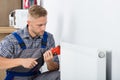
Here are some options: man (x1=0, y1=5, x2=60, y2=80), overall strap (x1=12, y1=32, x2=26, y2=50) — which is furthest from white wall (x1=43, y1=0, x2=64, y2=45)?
overall strap (x1=12, y1=32, x2=26, y2=50)

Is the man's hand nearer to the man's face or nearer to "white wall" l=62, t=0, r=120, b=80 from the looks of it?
the man's face

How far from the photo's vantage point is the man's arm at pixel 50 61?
1.67 m

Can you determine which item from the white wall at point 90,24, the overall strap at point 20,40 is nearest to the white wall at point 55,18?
the white wall at point 90,24

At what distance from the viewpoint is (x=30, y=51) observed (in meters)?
1.81

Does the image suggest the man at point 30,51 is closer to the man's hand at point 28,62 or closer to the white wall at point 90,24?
the man's hand at point 28,62

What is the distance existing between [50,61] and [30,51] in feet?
0.53

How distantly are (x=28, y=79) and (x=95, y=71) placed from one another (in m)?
0.67

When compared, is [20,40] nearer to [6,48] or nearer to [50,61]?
[6,48]

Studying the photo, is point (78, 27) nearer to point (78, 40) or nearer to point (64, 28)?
point (78, 40)

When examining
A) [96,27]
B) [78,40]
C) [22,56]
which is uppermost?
[96,27]

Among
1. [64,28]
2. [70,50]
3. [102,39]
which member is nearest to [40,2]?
[64,28]

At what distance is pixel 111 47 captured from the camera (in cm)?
138

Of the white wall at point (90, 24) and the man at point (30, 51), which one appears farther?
the man at point (30, 51)

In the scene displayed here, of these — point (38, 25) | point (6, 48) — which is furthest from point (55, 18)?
point (6, 48)
